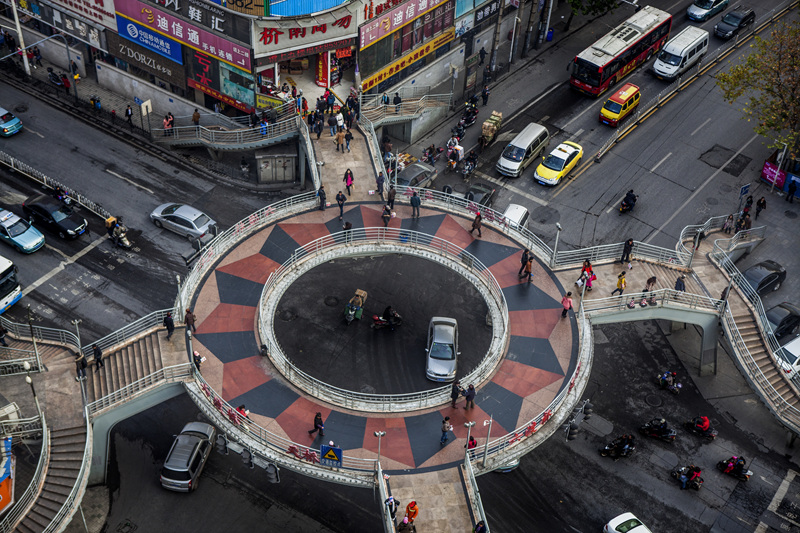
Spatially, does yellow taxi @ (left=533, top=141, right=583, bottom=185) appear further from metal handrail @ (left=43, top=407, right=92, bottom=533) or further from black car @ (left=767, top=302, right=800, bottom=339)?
metal handrail @ (left=43, top=407, right=92, bottom=533)

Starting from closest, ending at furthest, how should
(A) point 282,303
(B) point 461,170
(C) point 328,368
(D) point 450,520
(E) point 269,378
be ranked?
1. (D) point 450,520
2. (E) point 269,378
3. (C) point 328,368
4. (A) point 282,303
5. (B) point 461,170

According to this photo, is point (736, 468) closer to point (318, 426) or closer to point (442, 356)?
point (442, 356)

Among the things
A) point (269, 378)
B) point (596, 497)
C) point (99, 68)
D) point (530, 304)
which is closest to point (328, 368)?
point (269, 378)

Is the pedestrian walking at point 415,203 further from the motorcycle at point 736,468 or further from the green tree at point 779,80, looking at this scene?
the green tree at point 779,80

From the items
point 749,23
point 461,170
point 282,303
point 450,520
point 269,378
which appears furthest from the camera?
point 749,23

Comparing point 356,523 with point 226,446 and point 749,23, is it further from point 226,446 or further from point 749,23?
point 749,23

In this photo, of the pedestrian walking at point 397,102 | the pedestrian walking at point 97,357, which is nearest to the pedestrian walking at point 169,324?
the pedestrian walking at point 97,357

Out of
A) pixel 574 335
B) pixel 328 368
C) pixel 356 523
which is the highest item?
pixel 574 335
